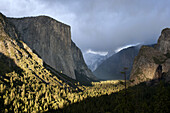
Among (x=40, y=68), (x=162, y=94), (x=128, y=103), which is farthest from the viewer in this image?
(x=40, y=68)

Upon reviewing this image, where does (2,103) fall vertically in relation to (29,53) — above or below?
below

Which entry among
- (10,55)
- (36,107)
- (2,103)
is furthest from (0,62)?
(36,107)

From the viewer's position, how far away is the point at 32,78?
148000 millimetres

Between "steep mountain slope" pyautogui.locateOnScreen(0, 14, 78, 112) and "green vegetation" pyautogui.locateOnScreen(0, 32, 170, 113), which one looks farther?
"steep mountain slope" pyautogui.locateOnScreen(0, 14, 78, 112)

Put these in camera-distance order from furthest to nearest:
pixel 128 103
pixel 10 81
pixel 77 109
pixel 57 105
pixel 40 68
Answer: pixel 40 68
pixel 10 81
pixel 57 105
pixel 77 109
pixel 128 103

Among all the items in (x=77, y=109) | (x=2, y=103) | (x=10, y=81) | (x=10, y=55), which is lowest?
(x=77, y=109)

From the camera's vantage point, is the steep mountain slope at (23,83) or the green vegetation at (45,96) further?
the steep mountain slope at (23,83)

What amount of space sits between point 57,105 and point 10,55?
9056cm

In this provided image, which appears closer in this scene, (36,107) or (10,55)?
(36,107)

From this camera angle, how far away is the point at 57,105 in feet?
339

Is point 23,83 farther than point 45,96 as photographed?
Yes

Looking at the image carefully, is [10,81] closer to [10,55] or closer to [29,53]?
[10,55]

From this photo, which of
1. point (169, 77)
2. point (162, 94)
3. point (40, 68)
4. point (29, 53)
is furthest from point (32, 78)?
point (169, 77)

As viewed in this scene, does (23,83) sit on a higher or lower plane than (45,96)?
higher
